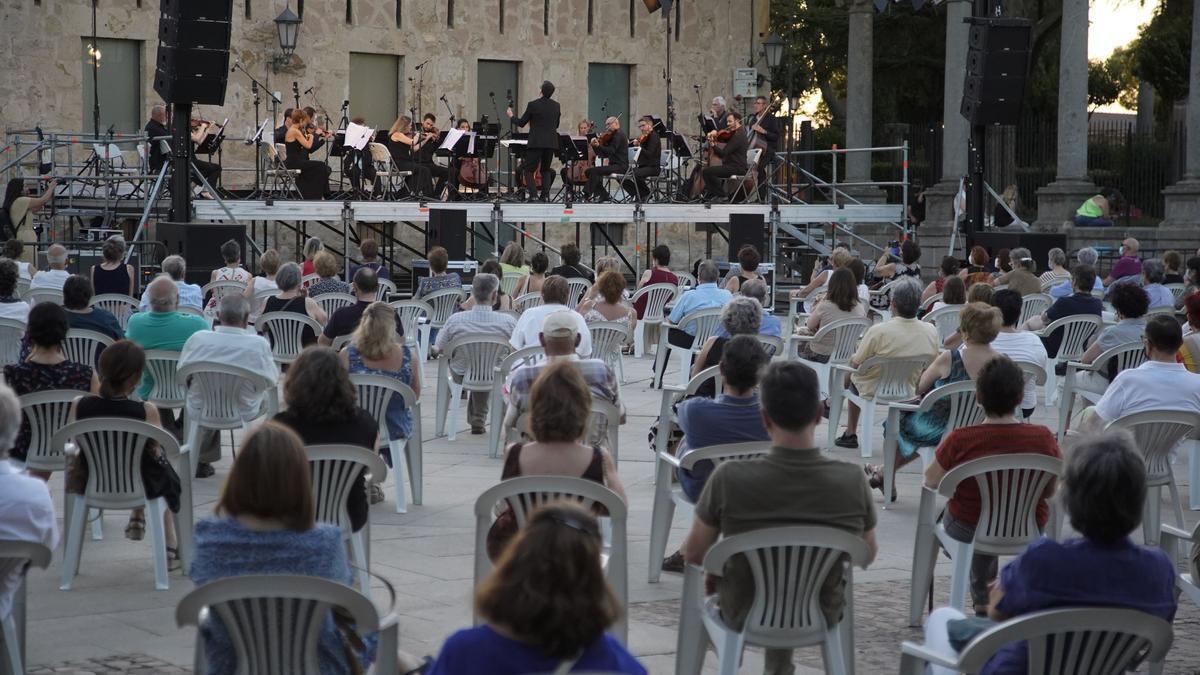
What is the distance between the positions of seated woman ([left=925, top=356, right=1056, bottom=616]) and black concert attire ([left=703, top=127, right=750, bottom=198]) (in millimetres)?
16736

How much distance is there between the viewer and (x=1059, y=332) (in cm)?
1106

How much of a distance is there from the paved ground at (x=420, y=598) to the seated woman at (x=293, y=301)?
1.91 m

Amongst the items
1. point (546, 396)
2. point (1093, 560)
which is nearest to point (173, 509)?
point (546, 396)

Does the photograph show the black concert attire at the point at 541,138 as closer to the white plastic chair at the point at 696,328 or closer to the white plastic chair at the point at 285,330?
the white plastic chair at the point at 696,328

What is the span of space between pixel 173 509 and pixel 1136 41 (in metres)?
31.1

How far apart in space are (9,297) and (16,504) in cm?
571

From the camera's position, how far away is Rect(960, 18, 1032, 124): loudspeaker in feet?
57.6

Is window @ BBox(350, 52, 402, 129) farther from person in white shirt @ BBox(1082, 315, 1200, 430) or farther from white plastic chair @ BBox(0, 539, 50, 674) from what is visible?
white plastic chair @ BBox(0, 539, 50, 674)

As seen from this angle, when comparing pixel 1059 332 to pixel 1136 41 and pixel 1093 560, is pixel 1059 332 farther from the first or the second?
pixel 1136 41

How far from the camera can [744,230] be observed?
67.9 ft

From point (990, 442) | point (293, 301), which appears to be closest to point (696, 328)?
point (293, 301)

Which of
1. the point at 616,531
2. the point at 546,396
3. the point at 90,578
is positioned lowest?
the point at 90,578

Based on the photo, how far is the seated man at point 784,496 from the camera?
14.5ft

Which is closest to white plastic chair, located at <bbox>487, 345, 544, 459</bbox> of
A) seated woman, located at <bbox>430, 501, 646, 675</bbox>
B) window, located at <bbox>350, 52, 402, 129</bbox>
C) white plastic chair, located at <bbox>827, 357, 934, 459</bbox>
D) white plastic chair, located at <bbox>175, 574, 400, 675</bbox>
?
white plastic chair, located at <bbox>827, 357, 934, 459</bbox>
